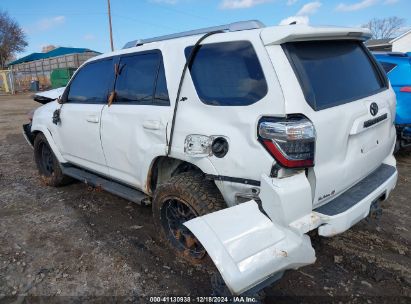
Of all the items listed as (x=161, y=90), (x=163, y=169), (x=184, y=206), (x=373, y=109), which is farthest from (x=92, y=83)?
(x=373, y=109)

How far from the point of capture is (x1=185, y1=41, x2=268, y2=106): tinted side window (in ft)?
8.02

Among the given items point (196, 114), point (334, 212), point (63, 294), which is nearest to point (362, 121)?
point (334, 212)

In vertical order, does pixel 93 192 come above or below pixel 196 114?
below

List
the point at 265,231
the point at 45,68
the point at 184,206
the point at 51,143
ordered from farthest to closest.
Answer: the point at 45,68 < the point at 51,143 < the point at 184,206 < the point at 265,231

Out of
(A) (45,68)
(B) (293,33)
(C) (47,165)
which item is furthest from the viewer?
(A) (45,68)

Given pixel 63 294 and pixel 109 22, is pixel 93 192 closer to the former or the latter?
pixel 63 294

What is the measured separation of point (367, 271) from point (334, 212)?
3.08ft

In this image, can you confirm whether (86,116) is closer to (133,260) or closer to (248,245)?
(133,260)

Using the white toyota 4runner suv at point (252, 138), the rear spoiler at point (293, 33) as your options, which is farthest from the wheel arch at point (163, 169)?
the rear spoiler at point (293, 33)

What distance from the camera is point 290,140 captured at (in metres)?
2.22

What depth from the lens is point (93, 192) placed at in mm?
5020

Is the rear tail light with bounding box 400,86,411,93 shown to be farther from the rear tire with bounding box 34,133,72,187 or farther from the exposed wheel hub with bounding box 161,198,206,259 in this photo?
the rear tire with bounding box 34,133,72,187

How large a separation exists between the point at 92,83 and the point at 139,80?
3.29ft

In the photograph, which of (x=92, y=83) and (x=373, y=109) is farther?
(x=92, y=83)
